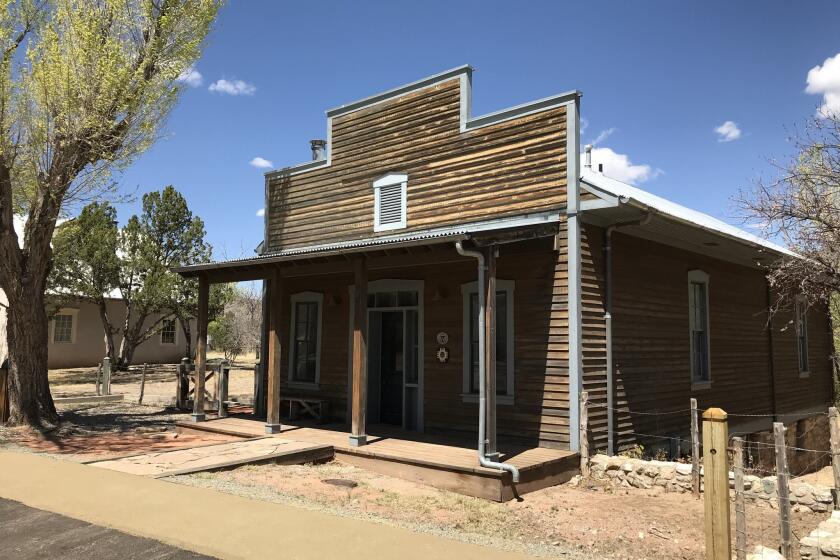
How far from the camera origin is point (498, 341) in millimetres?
9797

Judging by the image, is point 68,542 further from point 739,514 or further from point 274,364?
point 739,514

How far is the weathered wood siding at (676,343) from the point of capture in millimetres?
9773

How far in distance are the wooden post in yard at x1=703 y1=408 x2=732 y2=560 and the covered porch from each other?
11.5 feet

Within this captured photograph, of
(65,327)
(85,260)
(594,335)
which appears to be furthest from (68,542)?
(65,327)

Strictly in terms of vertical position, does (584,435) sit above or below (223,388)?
below

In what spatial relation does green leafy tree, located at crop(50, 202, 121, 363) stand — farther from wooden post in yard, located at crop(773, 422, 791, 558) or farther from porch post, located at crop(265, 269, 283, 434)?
wooden post in yard, located at crop(773, 422, 791, 558)

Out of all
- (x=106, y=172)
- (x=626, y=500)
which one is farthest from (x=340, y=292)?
(x=626, y=500)

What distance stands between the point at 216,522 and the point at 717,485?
A: 13.8 ft

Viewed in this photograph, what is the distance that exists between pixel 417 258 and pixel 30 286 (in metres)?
7.97

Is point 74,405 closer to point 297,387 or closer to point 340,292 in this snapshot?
point 297,387

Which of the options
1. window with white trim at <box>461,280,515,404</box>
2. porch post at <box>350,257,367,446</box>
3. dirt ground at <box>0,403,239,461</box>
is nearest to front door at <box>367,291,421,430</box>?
window with white trim at <box>461,280,515,404</box>

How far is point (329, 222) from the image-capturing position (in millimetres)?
12742

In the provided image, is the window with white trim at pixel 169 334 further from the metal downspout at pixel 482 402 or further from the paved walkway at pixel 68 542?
the paved walkway at pixel 68 542

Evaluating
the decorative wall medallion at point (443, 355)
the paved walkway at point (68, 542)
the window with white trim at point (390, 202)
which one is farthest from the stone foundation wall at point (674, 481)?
the paved walkway at point (68, 542)
